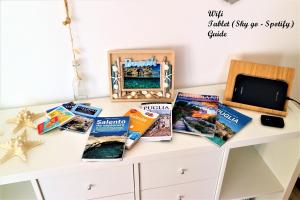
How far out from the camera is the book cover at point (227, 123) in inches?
38.3

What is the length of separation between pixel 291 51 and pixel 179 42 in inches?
22.6

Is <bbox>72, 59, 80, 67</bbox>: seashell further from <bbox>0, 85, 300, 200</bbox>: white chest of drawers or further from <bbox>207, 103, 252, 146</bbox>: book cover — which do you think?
<bbox>207, 103, 252, 146</bbox>: book cover

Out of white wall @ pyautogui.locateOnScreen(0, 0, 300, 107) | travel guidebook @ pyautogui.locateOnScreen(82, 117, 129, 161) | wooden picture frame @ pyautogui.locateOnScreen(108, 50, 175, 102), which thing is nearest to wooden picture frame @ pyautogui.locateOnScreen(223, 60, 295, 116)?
white wall @ pyautogui.locateOnScreen(0, 0, 300, 107)

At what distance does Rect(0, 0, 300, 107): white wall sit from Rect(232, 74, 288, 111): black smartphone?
0.16 metres

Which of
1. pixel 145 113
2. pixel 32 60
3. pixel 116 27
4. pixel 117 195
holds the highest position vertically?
pixel 116 27

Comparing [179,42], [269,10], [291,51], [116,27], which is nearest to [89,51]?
[116,27]

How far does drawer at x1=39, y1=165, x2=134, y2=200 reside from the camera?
2.98 ft

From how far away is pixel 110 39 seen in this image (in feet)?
3.54

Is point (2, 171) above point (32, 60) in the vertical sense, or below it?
below

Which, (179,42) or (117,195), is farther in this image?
(179,42)

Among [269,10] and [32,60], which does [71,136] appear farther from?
[269,10]

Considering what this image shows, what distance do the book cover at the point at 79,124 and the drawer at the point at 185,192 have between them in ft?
1.08

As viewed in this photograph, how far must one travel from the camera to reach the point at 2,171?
84 cm

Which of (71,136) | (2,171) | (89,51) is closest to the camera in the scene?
(2,171)
